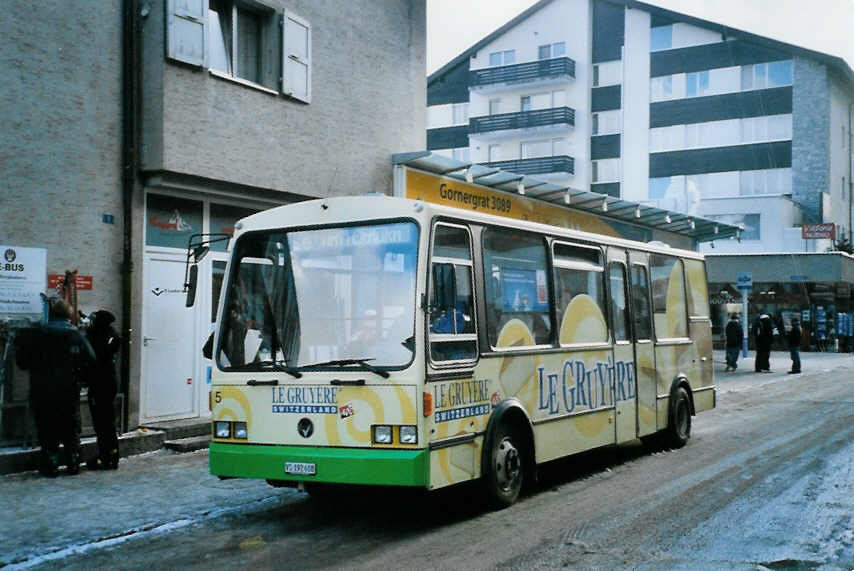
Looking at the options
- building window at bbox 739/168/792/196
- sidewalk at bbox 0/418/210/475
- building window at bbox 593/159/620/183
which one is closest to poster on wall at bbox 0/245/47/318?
sidewalk at bbox 0/418/210/475

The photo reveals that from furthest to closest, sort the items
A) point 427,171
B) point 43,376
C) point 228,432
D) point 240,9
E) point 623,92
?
point 623,92
point 427,171
point 240,9
point 43,376
point 228,432

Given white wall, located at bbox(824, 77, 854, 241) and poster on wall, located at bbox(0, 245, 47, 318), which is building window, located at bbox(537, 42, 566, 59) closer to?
white wall, located at bbox(824, 77, 854, 241)

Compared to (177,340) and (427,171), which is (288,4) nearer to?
(427,171)

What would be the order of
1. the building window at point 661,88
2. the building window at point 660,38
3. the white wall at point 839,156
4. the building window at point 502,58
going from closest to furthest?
the white wall at point 839,156
the building window at point 661,88
the building window at point 660,38
the building window at point 502,58

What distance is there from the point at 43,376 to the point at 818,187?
44230 mm

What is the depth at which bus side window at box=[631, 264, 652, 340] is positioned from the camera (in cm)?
1157

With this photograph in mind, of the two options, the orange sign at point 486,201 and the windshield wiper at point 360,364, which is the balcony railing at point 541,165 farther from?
the windshield wiper at point 360,364

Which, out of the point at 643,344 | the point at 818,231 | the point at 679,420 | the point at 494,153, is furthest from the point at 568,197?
the point at 494,153

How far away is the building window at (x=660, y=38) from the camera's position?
167 feet

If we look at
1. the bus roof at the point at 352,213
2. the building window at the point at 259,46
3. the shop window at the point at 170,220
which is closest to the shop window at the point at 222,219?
the shop window at the point at 170,220

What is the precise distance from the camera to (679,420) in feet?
41.2

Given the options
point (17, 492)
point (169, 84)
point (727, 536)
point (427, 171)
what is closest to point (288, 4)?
point (169, 84)

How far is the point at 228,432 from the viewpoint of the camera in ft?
26.8

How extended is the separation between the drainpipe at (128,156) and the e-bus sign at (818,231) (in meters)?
35.9
